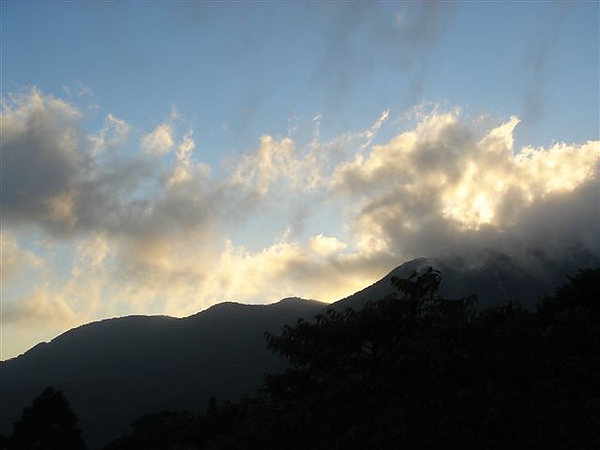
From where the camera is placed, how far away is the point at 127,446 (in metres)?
57.7

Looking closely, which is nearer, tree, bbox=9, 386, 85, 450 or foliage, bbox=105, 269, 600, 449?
foliage, bbox=105, 269, 600, 449

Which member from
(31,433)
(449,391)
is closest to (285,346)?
(449,391)

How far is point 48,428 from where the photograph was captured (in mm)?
47969

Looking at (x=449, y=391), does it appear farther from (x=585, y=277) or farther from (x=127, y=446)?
(x=127, y=446)

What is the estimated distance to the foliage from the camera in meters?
9.13

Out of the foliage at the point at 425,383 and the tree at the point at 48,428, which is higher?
the tree at the point at 48,428

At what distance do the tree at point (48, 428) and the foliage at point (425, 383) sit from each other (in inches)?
1620

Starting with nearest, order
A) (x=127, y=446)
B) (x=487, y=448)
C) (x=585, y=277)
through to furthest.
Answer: (x=487, y=448) → (x=585, y=277) → (x=127, y=446)

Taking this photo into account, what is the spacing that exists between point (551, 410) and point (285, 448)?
16.0 feet

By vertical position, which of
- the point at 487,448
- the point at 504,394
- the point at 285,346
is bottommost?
the point at 487,448

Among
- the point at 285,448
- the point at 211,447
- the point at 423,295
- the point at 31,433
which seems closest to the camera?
the point at 285,448

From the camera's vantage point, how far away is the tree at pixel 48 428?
46.8 meters

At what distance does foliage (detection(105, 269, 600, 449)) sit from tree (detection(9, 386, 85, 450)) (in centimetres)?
4114

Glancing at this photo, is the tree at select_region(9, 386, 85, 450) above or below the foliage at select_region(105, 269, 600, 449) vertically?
above
